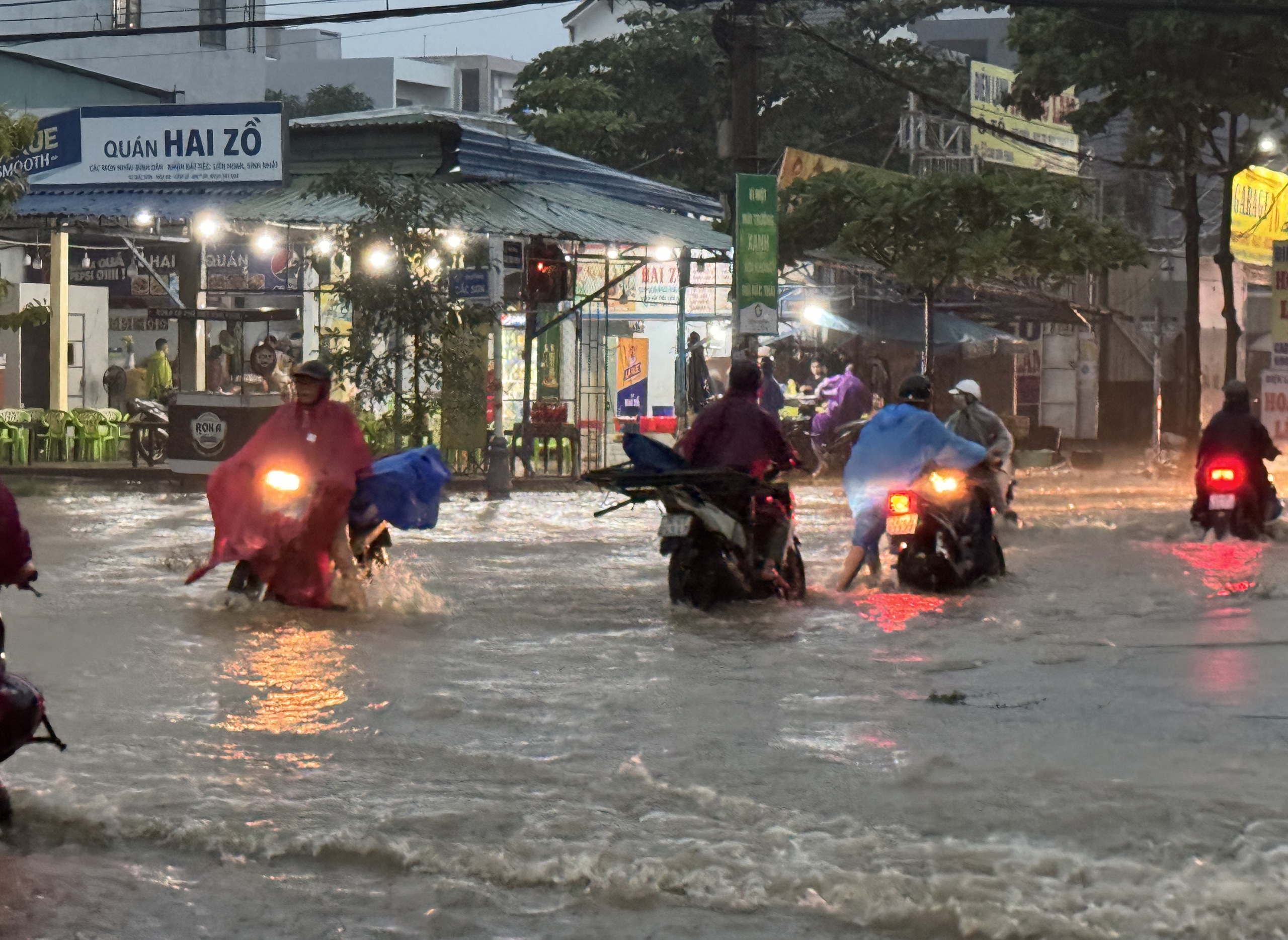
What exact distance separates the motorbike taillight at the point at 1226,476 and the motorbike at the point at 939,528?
4.48 metres

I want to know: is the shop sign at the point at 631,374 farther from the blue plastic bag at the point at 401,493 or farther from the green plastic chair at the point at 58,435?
the blue plastic bag at the point at 401,493

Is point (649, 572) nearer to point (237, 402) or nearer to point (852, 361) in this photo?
point (237, 402)

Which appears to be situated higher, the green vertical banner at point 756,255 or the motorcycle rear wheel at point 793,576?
the green vertical banner at point 756,255

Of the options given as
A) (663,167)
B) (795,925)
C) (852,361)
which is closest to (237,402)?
(852,361)

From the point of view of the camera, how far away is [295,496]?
38.8ft

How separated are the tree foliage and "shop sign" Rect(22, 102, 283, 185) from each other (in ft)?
29.2

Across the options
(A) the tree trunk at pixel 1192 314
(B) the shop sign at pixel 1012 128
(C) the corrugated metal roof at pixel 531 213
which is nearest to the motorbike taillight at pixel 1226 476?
(C) the corrugated metal roof at pixel 531 213

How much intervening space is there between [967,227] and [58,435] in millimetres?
13657

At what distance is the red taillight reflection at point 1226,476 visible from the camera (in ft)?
56.9

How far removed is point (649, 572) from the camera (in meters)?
15.3

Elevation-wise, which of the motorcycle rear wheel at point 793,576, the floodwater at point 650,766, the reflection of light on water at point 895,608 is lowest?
the floodwater at point 650,766

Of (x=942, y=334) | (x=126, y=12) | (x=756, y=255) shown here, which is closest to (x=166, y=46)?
(x=126, y=12)

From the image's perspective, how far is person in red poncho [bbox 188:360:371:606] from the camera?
11797 mm

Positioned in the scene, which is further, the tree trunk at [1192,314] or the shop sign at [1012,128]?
the shop sign at [1012,128]
